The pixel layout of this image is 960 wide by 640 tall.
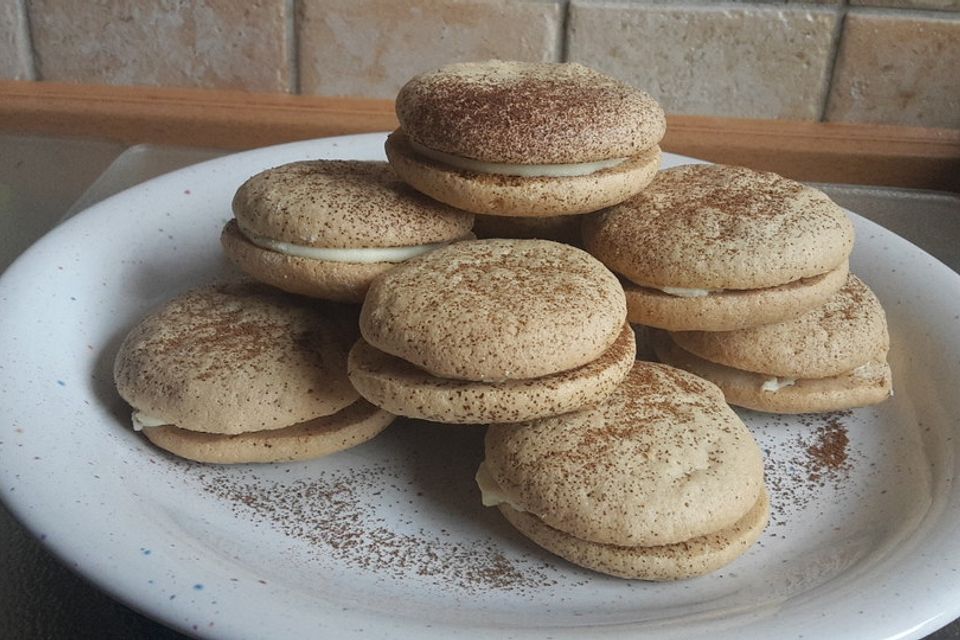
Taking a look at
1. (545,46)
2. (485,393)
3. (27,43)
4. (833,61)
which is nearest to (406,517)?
(485,393)

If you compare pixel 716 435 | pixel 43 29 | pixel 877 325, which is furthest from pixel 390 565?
pixel 43 29

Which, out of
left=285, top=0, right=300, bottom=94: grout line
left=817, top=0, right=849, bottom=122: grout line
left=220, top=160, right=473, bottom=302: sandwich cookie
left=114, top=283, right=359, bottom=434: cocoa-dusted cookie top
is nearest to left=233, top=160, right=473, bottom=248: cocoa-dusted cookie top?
left=220, top=160, right=473, bottom=302: sandwich cookie

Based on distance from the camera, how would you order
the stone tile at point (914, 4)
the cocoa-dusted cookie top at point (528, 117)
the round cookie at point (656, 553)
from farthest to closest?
the stone tile at point (914, 4) → the cocoa-dusted cookie top at point (528, 117) → the round cookie at point (656, 553)

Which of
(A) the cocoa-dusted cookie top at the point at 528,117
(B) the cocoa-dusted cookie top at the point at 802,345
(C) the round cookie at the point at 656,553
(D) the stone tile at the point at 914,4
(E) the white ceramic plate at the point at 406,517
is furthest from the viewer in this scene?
(D) the stone tile at the point at 914,4

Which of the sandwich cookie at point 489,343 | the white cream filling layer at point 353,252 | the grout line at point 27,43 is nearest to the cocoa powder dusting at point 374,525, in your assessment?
the sandwich cookie at point 489,343

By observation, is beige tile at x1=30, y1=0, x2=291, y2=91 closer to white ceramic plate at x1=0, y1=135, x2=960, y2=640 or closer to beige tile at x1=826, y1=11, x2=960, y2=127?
white ceramic plate at x1=0, y1=135, x2=960, y2=640

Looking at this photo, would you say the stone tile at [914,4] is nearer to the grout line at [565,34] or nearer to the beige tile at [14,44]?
the grout line at [565,34]

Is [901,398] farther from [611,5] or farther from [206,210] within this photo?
[611,5]
